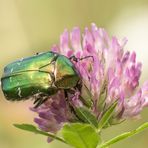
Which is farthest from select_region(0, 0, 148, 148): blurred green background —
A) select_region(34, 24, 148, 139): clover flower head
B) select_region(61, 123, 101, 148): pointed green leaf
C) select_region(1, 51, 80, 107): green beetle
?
select_region(61, 123, 101, 148): pointed green leaf

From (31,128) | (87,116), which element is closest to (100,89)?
(87,116)

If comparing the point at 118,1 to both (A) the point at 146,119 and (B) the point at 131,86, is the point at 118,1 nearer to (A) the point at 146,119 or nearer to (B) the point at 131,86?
(A) the point at 146,119

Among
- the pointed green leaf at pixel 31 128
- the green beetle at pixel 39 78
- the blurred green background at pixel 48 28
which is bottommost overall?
the blurred green background at pixel 48 28

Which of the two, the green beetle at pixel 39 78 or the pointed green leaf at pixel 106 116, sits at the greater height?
the green beetle at pixel 39 78

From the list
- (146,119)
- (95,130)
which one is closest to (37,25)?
(146,119)

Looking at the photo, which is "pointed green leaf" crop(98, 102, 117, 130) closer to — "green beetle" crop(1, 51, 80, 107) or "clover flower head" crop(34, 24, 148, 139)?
"clover flower head" crop(34, 24, 148, 139)

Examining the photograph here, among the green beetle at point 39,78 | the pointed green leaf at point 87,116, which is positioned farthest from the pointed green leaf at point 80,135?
the green beetle at point 39,78

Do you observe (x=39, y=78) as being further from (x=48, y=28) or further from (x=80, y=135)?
(x=48, y=28)

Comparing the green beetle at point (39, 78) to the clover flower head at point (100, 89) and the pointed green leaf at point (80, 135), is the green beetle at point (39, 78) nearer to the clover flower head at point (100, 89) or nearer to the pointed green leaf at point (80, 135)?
the clover flower head at point (100, 89)
